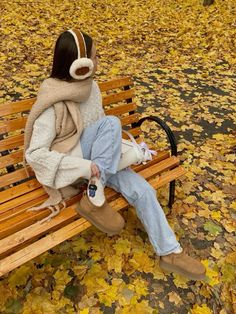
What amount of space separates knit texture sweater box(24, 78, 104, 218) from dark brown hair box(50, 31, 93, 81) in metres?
0.09

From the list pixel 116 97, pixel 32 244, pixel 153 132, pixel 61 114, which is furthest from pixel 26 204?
pixel 153 132

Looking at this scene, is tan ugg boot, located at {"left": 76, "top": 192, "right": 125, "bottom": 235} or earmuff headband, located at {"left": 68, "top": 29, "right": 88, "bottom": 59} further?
tan ugg boot, located at {"left": 76, "top": 192, "right": 125, "bottom": 235}

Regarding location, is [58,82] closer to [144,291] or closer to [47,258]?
[47,258]

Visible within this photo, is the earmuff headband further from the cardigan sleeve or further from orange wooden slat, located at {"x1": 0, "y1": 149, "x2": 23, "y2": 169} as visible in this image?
orange wooden slat, located at {"x1": 0, "y1": 149, "x2": 23, "y2": 169}

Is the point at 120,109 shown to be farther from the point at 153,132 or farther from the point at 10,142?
the point at 153,132

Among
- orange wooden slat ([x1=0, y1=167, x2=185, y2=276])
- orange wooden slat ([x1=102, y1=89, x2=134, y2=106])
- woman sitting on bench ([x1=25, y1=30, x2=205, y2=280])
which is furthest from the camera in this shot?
orange wooden slat ([x1=102, y1=89, x2=134, y2=106])

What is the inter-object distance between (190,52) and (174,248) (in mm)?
5818

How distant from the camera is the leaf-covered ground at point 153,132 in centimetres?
Answer: 259

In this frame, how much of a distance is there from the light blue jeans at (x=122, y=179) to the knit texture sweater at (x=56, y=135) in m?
0.11

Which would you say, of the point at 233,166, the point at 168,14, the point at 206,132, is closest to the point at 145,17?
the point at 168,14

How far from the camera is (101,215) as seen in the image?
2.49m

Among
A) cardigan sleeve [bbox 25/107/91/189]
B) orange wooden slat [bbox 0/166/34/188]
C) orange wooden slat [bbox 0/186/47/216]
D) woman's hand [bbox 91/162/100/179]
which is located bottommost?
orange wooden slat [bbox 0/186/47/216]

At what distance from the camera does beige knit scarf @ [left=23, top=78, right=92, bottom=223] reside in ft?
7.68

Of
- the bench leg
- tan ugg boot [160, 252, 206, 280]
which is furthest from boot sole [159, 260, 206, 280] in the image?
the bench leg
